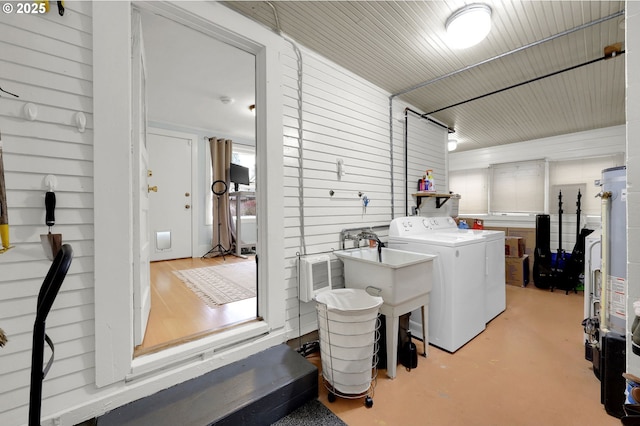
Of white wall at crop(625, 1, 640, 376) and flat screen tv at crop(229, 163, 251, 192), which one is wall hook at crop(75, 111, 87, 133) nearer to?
white wall at crop(625, 1, 640, 376)

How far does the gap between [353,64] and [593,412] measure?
313 centimetres

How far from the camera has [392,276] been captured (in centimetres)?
188

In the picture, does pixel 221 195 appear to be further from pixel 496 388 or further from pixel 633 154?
pixel 633 154

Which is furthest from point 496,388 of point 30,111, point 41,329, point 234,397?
point 30,111

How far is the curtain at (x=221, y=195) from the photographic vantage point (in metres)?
5.16

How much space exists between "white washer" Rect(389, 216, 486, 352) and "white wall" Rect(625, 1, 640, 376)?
3.46ft

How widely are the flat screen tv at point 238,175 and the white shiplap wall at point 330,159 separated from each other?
310cm

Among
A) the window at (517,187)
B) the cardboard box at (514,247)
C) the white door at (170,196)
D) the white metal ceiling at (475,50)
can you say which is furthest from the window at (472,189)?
the white door at (170,196)

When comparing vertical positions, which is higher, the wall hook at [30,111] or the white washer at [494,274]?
the wall hook at [30,111]

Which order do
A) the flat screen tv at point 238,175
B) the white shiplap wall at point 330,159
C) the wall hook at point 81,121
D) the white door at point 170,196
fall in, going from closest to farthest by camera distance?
the wall hook at point 81,121
the white shiplap wall at point 330,159
the white door at point 170,196
the flat screen tv at point 238,175

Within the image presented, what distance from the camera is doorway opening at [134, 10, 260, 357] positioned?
226 centimetres

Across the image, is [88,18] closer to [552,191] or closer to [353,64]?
[353,64]

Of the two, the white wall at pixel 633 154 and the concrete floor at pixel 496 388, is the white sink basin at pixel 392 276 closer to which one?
the concrete floor at pixel 496 388

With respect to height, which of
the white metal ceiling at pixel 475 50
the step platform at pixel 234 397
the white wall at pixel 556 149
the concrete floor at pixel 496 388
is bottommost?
the concrete floor at pixel 496 388
